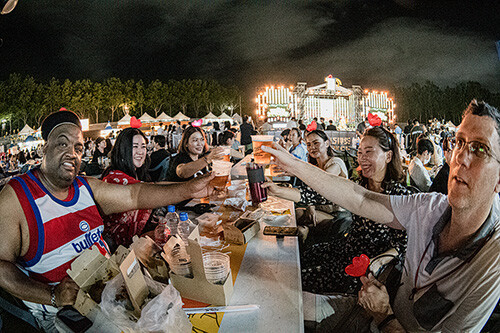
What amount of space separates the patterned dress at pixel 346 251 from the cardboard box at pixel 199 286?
1622 millimetres

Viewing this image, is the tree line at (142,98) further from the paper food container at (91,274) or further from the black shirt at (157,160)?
the paper food container at (91,274)

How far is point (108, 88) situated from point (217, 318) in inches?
2277

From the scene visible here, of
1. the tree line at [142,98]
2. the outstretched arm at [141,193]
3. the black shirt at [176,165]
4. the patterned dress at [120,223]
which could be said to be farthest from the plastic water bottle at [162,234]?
the tree line at [142,98]

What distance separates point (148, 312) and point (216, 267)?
0.50m

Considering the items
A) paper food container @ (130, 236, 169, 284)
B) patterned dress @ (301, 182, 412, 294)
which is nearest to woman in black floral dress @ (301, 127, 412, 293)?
patterned dress @ (301, 182, 412, 294)

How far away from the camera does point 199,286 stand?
147cm

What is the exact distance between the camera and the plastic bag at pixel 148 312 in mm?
1060

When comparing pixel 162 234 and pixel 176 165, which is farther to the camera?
pixel 176 165

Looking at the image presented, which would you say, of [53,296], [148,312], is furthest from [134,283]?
[53,296]

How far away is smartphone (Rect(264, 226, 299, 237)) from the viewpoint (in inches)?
91.0

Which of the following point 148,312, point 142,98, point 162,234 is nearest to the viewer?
point 148,312

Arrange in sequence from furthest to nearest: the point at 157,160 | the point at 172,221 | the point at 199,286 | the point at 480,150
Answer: the point at 157,160
the point at 172,221
the point at 199,286
the point at 480,150

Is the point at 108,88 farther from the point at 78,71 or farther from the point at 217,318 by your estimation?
the point at 217,318

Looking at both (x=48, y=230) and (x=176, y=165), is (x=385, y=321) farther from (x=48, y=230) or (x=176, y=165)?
(x=176, y=165)
